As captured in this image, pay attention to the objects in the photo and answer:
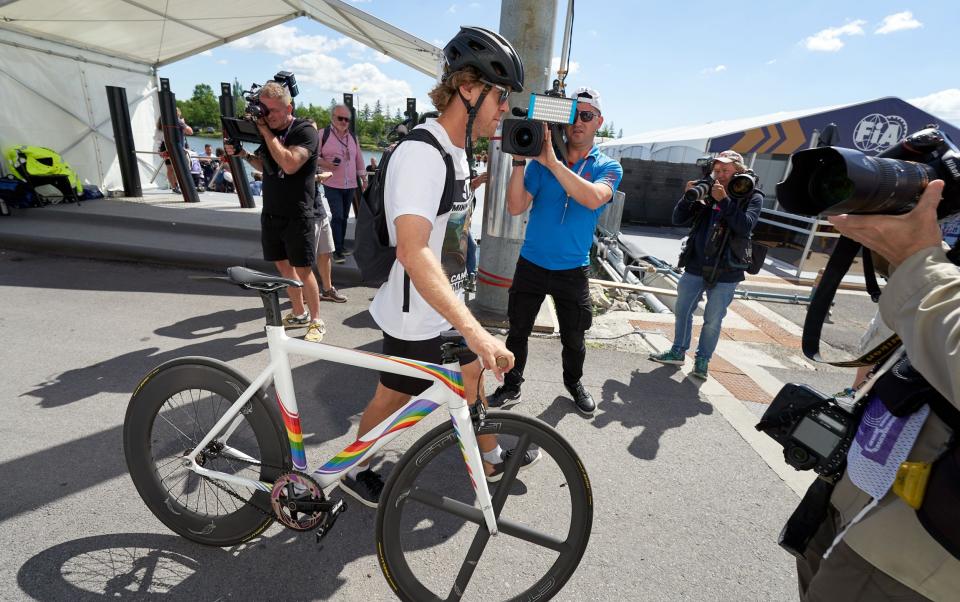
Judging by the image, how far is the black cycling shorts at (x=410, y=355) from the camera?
1.97 meters

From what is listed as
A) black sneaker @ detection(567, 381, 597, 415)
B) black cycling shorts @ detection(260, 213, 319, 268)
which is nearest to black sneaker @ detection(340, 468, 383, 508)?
black sneaker @ detection(567, 381, 597, 415)

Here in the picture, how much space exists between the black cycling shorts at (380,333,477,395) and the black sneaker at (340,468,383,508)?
64cm

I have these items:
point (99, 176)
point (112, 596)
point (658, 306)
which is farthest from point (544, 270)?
point (99, 176)

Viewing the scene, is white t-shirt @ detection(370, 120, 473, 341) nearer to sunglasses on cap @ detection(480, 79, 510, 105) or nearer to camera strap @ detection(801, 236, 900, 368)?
sunglasses on cap @ detection(480, 79, 510, 105)

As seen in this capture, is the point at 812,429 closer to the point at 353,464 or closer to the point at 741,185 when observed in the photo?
the point at 353,464

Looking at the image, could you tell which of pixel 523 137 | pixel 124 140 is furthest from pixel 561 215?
pixel 124 140

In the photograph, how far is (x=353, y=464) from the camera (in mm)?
1906

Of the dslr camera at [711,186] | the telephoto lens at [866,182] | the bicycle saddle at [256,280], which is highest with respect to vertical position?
the telephoto lens at [866,182]

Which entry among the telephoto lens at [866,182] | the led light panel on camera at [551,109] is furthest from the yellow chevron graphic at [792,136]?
the telephoto lens at [866,182]

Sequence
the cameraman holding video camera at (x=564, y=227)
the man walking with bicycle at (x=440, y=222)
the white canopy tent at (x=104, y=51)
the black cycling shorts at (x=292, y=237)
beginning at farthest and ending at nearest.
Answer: the white canopy tent at (x=104, y=51) → the black cycling shorts at (x=292, y=237) → the cameraman holding video camera at (x=564, y=227) → the man walking with bicycle at (x=440, y=222)

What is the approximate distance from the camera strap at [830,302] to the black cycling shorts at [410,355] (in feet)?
4.28

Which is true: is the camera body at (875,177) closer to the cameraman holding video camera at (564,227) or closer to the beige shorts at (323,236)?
the cameraman holding video camera at (564,227)

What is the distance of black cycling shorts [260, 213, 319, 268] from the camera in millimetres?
3980

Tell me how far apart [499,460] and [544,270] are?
142cm
